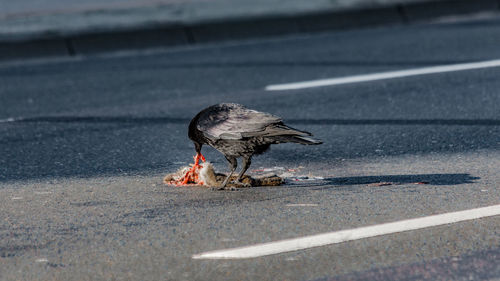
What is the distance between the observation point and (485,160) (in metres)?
5.87

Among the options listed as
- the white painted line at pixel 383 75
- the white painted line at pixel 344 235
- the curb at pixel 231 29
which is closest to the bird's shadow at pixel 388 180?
the white painted line at pixel 344 235

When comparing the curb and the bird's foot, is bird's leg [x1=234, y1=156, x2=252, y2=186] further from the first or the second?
the curb

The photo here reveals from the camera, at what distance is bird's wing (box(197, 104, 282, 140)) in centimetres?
495

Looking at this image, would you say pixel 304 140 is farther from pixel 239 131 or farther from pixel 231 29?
pixel 231 29

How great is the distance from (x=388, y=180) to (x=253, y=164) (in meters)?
1.00

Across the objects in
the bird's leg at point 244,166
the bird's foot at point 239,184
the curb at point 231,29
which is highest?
the bird's leg at point 244,166

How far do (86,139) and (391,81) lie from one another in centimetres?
337

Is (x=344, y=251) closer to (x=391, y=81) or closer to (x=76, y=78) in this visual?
(x=391, y=81)

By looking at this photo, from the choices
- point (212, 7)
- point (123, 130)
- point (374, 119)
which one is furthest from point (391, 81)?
point (212, 7)

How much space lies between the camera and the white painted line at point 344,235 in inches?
162

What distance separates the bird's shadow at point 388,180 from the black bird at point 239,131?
487 mm

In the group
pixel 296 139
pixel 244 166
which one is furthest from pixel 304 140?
pixel 244 166

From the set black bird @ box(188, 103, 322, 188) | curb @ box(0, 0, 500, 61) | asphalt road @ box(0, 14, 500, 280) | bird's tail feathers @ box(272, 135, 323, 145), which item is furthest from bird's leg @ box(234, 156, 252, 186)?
curb @ box(0, 0, 500, 61)

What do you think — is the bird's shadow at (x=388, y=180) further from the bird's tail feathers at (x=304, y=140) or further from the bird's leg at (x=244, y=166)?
the bird's tail feathers at (x=304, y=140)
